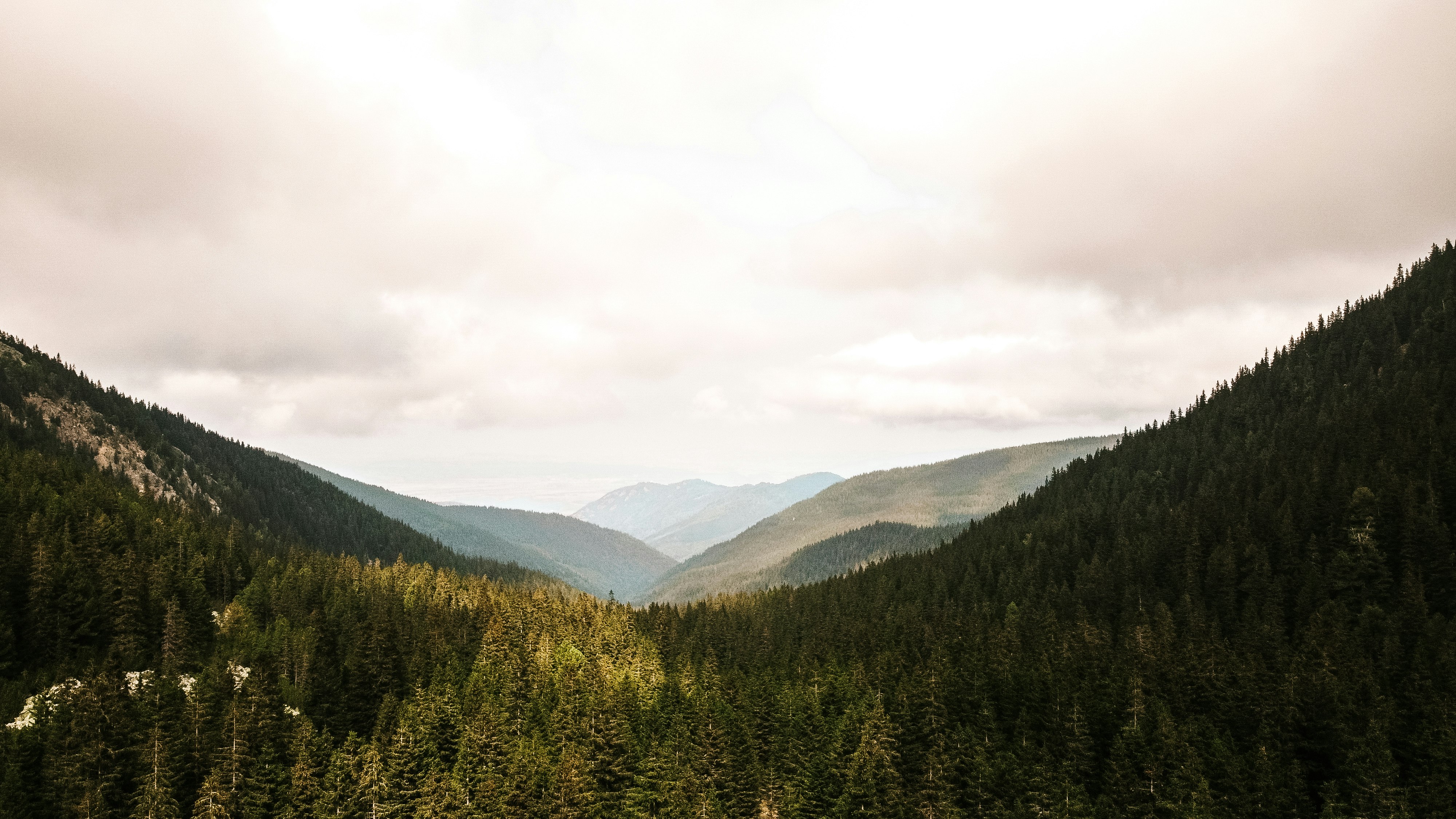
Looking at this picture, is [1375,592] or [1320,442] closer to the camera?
[1375,592]

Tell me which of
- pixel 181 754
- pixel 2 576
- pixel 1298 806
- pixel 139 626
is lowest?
pixel 1298 806

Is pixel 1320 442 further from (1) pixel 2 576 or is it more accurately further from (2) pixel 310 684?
(1) pixel 2 576

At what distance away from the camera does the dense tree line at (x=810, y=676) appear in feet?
206

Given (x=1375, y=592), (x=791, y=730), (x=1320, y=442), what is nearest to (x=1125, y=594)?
(x=1375, y=592)

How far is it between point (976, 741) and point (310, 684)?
7604 cm

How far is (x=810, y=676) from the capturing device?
93812 mm

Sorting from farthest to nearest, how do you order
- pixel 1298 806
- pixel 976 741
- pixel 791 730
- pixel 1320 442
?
pixel 1320 442
pixel 791 730
pixel 976 741
pixel 1298 806

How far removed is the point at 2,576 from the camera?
8975 centimetres

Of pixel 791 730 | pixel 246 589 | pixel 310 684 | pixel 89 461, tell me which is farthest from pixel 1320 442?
pixel 89 461

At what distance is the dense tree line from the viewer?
6291 cm

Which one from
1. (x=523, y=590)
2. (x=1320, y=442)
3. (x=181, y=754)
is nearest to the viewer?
(x=181, y=754)

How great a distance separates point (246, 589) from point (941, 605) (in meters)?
117

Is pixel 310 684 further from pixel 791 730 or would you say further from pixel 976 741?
pixel 976 741

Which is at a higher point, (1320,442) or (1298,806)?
(1320,442)
